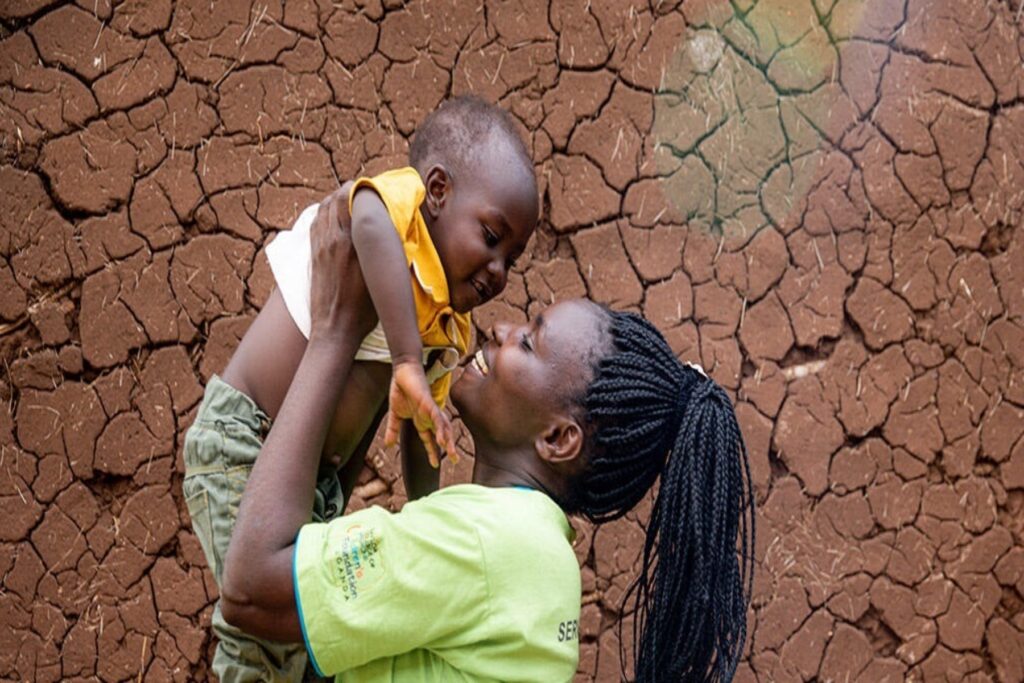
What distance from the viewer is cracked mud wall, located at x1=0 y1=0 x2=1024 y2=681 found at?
10.2 ft

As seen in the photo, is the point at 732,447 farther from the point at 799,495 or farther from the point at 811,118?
the point at 811,118

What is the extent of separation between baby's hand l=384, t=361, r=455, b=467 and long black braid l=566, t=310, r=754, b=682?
0.97 ft

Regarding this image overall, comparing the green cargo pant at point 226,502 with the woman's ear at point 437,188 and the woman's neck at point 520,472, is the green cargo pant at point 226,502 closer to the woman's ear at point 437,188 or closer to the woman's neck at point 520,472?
the woman's neck at point 520,472

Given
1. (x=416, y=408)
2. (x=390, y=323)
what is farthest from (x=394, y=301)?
(x=416, y=408)

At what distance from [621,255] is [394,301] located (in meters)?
1.58

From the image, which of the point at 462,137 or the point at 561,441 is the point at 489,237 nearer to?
the point at 462,137

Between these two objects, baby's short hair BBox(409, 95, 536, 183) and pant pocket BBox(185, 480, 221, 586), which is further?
baby's short hair BBox(409, 95, 536, 183)

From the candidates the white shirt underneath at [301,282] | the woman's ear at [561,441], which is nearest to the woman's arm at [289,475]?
the white shirt underneath at [301,282]

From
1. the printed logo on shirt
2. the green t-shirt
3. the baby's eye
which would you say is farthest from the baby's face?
the printed logo on shirt

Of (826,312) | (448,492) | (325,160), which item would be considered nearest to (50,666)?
(325,160)

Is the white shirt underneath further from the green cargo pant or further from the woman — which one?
the green cargo pant

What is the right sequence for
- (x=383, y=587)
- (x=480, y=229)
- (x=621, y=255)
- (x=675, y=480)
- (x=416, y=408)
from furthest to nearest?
1. (x=621, y=255)
2. (x=480, y=229)
3. (x=675, y=480)
4. (x=416, y=408)
5. (x=383, y=587)

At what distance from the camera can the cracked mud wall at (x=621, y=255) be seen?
3.11 m

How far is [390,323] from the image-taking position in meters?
1.89
